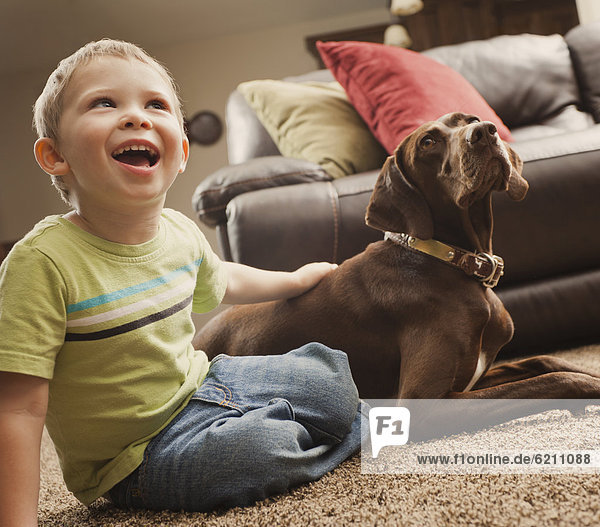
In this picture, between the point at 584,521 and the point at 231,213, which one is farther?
the point at 231,213

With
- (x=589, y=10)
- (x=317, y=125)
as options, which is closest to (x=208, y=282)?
(x=317, y=125)

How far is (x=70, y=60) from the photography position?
1042 mm

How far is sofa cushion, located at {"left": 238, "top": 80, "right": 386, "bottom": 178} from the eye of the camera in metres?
2.09

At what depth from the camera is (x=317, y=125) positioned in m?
2.19

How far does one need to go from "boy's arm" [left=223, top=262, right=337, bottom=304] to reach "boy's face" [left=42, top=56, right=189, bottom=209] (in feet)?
1.11

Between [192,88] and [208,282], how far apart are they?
5744 mm

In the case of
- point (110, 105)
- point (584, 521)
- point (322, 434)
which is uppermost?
point (110, 105)

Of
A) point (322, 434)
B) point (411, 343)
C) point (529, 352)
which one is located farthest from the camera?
point (529, 352)

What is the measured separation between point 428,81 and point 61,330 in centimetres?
167

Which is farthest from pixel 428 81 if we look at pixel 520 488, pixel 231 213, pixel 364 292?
pixel 520 488

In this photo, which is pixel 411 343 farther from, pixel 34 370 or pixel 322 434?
pixel 34 370

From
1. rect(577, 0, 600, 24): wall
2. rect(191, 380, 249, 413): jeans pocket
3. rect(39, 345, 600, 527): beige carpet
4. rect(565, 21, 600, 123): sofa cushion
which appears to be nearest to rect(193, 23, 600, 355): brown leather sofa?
rect(191, 380, 249, 413): jeans pocket
